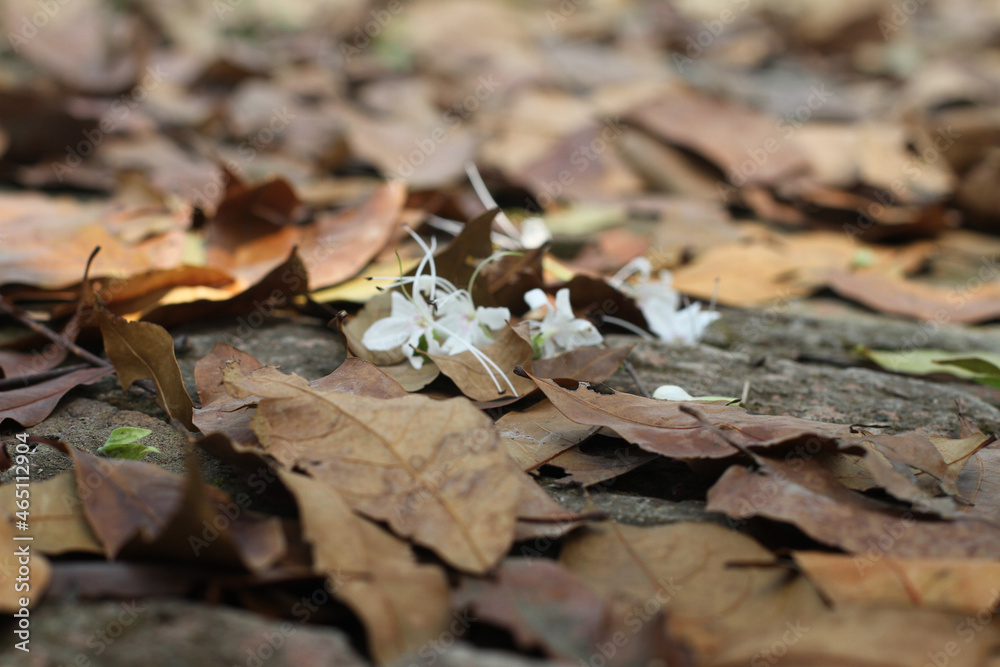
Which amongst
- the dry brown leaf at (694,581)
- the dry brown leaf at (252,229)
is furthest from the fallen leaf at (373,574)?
the dry brown leaf at (252,229)

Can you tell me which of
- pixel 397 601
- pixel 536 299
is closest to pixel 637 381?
pixel 536 299

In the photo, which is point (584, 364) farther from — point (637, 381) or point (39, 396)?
point (39, 396)

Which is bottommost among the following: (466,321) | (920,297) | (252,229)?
(920,297)

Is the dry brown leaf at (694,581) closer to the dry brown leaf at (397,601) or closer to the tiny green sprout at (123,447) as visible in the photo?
the dry brown leaf at (397,601)

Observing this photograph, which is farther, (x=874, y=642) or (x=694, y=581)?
(x=694, y=581)

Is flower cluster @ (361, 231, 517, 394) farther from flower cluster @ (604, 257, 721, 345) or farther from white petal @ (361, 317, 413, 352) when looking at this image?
flower cluster @ (604, 257, 721, 345)
